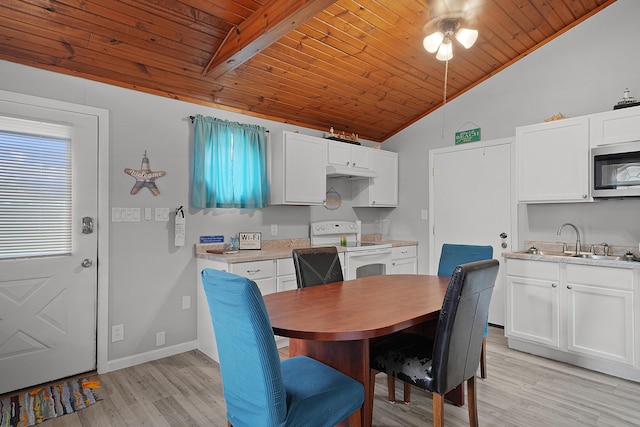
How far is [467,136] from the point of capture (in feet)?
13.9

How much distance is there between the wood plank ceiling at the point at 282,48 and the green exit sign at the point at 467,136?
1.62 feet

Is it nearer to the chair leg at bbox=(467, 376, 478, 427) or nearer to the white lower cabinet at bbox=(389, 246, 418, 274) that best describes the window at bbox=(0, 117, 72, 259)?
the chair leg at bbox=(467, 376, 478, 427)

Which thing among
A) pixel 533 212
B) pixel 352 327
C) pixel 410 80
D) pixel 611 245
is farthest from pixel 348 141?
pixel 352 327

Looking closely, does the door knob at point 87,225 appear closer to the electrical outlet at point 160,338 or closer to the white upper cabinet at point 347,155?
the electrical outlet at point 160,338

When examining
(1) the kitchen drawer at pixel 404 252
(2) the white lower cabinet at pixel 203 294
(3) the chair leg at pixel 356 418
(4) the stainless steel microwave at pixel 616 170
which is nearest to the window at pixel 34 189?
(2) the white lower cabinet at pixel 203 294

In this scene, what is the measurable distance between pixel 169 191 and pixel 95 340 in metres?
1.35

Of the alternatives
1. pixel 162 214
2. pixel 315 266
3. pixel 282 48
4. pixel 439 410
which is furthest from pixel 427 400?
pixel 282 48

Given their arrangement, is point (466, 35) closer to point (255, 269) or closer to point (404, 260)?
point (255, 269)

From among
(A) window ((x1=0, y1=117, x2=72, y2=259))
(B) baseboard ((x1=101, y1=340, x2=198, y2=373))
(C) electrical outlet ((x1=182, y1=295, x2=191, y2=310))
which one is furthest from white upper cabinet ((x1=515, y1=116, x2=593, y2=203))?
(A) window ((x1=0, y1=117, x2=72, y2=259))

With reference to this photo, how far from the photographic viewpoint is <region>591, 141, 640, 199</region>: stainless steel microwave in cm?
281

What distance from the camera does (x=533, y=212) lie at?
369 cm

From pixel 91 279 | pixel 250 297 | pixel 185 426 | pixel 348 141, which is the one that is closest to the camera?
pixel 250 297

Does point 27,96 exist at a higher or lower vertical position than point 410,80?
lower

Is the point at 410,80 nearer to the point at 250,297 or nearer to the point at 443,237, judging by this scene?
the point at 443,237
